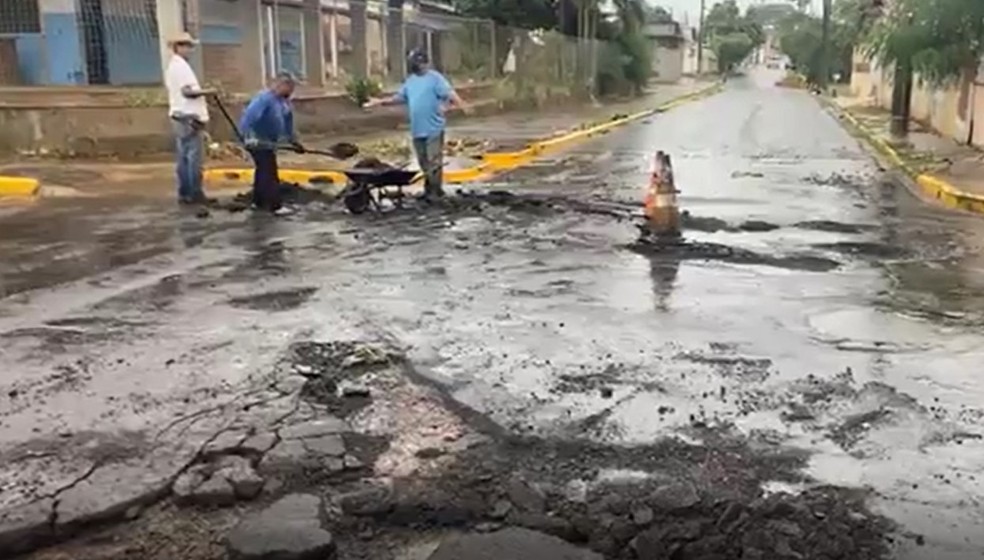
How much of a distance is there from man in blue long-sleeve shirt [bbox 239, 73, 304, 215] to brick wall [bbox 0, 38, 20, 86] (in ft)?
48.1

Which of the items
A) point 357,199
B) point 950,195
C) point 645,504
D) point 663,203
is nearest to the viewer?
point 645,504

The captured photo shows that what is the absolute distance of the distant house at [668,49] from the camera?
9656 cm

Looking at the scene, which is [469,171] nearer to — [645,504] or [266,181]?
[266,181]

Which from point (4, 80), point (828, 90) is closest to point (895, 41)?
point (4, 80)

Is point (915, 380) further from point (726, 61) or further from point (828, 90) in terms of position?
point (726, 61)

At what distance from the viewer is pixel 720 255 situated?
10.5 m

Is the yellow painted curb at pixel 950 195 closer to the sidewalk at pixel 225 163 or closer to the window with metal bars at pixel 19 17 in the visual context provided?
the sidewalk at pixel 225 163

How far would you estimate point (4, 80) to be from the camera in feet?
82.1

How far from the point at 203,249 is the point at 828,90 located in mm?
59080

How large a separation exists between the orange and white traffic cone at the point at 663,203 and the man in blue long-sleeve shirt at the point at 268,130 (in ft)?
13.4

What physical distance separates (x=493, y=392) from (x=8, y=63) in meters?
22.8

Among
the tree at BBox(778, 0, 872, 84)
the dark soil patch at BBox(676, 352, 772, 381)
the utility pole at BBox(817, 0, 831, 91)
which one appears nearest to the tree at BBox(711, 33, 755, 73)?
the tree at BBox(778, 0, 872, 84)

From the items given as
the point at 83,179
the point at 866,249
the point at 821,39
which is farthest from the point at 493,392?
the point at 821,39

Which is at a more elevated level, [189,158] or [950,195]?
[189,158]
